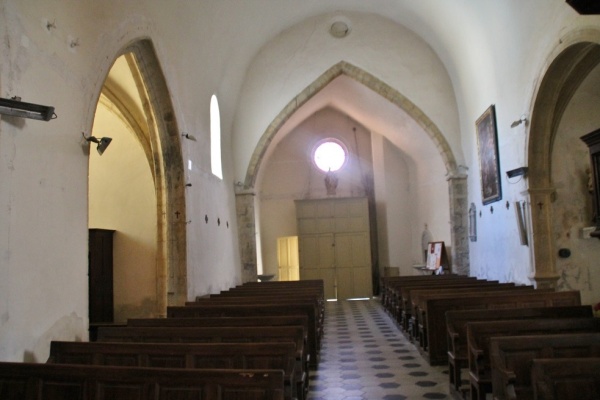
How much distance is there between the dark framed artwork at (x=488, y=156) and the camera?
11.1 metres

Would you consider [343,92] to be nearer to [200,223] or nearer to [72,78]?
[200,223]

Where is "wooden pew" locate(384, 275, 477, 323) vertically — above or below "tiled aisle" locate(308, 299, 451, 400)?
above

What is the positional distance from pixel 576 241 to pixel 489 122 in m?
3.19

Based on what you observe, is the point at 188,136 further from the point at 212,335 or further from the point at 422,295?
the point at 212,335

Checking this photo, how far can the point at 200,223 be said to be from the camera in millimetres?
10453

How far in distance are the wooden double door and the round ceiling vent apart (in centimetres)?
641

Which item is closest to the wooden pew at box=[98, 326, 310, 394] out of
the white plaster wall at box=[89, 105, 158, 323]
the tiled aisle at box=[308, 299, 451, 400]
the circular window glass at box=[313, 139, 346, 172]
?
the tiled aisle at box=[308, 299, 451, 400]

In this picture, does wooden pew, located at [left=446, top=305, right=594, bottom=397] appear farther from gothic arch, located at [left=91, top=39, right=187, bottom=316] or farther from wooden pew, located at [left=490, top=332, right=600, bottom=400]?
gothic arch, located at [left=91, top=39, right=187, bottom=316]

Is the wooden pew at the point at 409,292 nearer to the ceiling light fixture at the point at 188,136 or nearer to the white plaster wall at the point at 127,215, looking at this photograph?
the ceiling light fixture at the point at 188,136

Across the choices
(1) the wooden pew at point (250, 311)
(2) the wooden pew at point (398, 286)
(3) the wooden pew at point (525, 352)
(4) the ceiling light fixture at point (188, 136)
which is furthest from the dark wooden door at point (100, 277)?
(3) the wooden pew at point (525, 352)

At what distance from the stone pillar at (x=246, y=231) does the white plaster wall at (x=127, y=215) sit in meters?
3.23

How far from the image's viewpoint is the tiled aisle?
6.21 m

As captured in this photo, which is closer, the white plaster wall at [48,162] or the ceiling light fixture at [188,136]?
the white plaster wall at [48,162]

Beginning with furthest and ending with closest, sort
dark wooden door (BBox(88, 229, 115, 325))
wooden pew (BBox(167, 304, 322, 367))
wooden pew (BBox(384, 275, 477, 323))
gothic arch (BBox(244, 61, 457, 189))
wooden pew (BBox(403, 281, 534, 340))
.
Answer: gothic arch (BBox(244, 61, 457, 189)), dark wooden door (BBox(88, 229, 115, 325)), wooden pew (BBox(384, 275, 477, 323)), wooden pew (BBox(403, 281, 534, 340)), wooden pew (BBox(167, 304, 322, 367))
